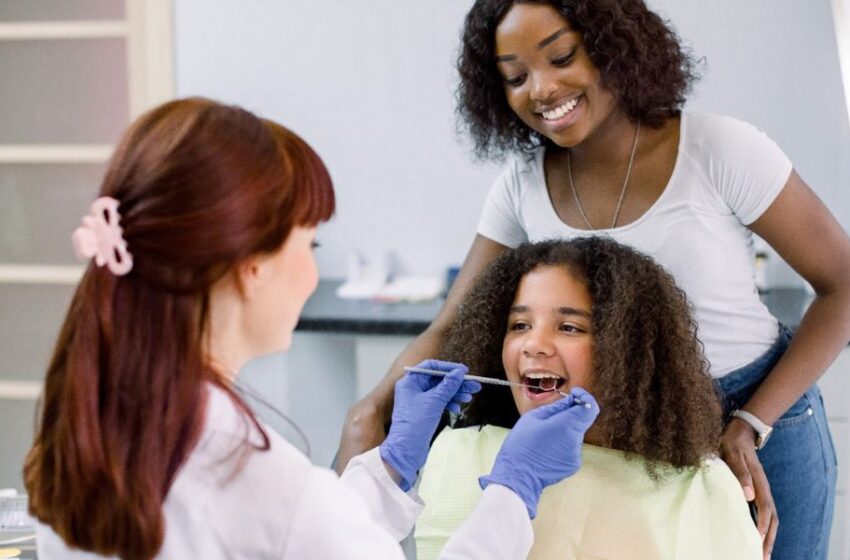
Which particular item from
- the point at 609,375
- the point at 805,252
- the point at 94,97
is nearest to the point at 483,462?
the point at 609,375

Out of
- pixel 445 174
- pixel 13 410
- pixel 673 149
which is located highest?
pixel 673 149

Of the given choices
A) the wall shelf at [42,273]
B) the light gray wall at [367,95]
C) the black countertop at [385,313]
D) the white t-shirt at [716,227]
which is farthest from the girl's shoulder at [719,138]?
the wall shelf at [42,273]

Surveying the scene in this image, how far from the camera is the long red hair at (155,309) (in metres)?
0.89

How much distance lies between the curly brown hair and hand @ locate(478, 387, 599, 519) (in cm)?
21

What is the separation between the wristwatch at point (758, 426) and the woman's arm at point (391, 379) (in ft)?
1.56

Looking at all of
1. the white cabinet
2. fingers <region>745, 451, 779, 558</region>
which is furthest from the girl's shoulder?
the white cabinet

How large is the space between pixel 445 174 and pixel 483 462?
169 centimetres

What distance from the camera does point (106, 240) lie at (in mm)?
901

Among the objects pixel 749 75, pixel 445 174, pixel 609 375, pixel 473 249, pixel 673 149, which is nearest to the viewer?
pixel 609 375

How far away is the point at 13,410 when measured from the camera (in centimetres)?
351

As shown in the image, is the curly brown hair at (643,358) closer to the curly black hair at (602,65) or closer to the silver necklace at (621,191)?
the silver necklace at (621,191)

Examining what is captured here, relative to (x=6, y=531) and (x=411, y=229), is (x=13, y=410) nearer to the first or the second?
(x=411, y=229)

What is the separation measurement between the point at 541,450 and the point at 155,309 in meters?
0.54

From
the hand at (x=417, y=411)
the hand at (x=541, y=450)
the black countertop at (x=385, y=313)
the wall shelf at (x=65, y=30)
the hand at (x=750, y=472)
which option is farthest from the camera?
the wall shelf at (x=65, y=30)
